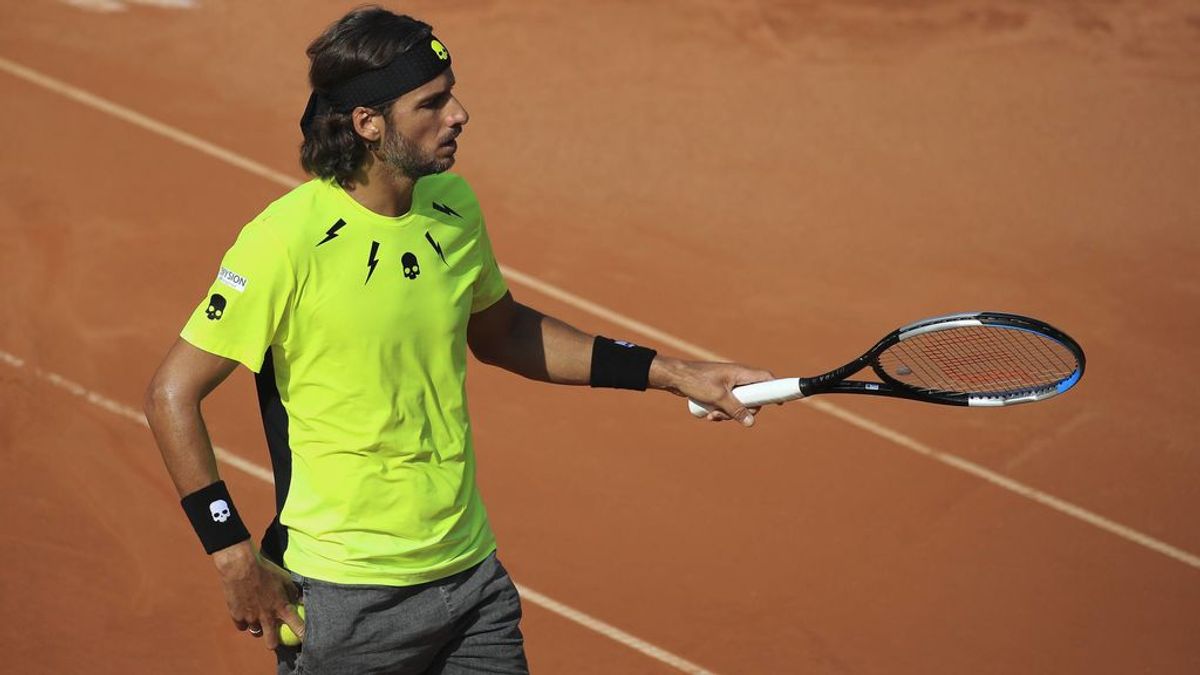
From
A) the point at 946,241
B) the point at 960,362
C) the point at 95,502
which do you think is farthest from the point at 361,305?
the point at 946,241

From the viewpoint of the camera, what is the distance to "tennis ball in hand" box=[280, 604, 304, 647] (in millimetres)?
3924

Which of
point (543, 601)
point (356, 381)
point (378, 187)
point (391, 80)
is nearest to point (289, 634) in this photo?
point (356, 381)

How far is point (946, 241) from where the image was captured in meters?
9.98

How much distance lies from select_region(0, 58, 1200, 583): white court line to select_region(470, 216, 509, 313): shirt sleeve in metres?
4.04

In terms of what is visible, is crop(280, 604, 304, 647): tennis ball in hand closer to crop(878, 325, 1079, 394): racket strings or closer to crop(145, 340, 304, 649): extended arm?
crop(145, 340, 304, 649): extended arm

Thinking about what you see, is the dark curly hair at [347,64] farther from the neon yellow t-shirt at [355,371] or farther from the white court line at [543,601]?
the white court line at [543,601]

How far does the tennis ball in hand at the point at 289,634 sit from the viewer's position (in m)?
3.92

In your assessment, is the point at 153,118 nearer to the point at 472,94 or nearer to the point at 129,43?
the point at 129,43

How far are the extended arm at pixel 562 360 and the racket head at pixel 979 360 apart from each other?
19.8 inches

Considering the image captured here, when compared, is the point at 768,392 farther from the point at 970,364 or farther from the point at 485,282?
the point at 970,364

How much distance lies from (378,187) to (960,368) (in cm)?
218

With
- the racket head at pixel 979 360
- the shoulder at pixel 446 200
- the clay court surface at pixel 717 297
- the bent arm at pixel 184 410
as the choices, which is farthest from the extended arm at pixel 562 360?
the clay court surface at pixel 717 297

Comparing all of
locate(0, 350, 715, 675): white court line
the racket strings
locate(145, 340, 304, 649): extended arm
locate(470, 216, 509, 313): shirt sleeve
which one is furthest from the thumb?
locate(0, 350, 715, 675): white court line

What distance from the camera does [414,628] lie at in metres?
4.04
